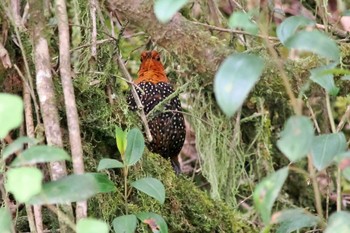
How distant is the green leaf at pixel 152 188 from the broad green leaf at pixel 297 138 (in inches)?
20.6

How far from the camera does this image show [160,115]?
124 inches

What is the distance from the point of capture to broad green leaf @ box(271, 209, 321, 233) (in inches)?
49.1

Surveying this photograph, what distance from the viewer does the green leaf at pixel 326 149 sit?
4.10ft

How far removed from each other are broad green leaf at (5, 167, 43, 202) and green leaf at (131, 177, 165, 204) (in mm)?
584

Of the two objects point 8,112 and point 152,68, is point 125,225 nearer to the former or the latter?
point 8,112

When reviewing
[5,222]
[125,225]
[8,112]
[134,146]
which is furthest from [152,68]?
[8,112]

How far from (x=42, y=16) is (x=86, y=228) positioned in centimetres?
82

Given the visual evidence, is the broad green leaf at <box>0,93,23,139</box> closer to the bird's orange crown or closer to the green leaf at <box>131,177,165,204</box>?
the green leaf at <box>131,177,165,204</box>

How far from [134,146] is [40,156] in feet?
1.80

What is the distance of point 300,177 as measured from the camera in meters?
3.50

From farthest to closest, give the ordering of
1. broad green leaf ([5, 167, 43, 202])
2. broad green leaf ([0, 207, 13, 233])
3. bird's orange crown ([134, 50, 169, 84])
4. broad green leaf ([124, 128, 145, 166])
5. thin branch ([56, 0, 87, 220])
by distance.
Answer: bird's orange crown ([134, 50, 169, 84]) < broad green leaf ([124, 128, 145, 166]) < thin branch ([56, 0, 87, 220]) < broad green leaf ([0, 207, 13, 233]) < broad green leaf ([5, 167, 43, 202])

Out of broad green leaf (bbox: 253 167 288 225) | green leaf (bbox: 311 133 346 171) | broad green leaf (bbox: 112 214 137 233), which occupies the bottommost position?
broad green leaf (bbox: 112 214 137 233)

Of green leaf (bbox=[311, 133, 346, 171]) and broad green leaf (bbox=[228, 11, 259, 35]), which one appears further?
green leaf (bbox=[311, 133, 346, 171])

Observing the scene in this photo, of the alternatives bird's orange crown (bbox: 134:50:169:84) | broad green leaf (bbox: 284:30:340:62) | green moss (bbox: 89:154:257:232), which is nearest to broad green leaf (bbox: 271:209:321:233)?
broad green leaf (bbox: 284:30:340:62)
